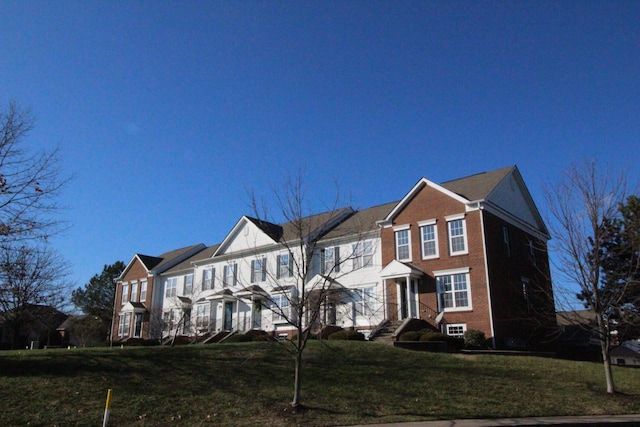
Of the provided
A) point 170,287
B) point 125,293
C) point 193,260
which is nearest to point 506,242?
point 193,260

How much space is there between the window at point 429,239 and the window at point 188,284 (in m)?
24.7

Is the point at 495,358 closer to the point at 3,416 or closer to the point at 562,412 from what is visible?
the point at 562,412

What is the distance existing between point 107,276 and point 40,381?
195 ft

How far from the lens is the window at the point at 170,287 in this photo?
4791 centimetres

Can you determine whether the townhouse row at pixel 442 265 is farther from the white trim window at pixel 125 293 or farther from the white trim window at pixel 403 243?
the white trim window at pixel 125 293

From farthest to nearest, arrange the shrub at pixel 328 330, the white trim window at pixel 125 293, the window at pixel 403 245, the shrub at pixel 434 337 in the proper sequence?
the white trim window at pixel 125 293, the window at pixel 403 245, the shrub at pixel 328 330, the shrub at pixel 434 337

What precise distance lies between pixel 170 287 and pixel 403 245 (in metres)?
27.3

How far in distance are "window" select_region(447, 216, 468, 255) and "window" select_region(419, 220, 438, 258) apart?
2.92ft

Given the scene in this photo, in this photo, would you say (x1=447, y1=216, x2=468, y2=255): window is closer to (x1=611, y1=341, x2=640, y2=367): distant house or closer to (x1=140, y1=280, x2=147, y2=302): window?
(x1=611, y1=341, x2=640, y2=367): distant house

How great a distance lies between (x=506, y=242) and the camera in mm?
29000

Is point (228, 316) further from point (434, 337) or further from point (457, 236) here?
point (434, 337)

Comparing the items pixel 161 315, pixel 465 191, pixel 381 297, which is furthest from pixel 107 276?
pixel 465 191

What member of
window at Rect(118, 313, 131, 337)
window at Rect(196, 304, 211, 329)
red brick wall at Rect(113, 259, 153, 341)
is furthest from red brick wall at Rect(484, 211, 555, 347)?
window at Rect(118, 313, 131, 337)

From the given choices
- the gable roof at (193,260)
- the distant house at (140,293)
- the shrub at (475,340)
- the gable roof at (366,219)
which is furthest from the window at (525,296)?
the distant house at (140,293)
